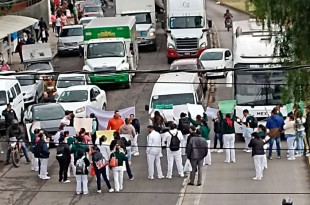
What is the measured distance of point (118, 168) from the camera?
80.0ft

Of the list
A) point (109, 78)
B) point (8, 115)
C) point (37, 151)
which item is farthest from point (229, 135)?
point (109, 78)

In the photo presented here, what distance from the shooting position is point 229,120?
26922 millimetres

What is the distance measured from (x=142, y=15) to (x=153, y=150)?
88.8 feet

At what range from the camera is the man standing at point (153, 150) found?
83.2 feet

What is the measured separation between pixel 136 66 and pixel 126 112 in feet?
47.8

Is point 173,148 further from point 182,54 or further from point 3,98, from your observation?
Answer: point 182,54

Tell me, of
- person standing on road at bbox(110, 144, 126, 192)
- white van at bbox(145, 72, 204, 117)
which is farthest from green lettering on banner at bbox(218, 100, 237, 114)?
person standing on road at bbox(110, 144, 126, 192)

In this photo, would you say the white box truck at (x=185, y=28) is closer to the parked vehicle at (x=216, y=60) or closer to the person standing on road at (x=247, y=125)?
the parked vehicle at (x=216, y=60)

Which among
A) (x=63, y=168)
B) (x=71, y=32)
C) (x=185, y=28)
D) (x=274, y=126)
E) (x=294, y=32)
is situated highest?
(x=294, y=32)

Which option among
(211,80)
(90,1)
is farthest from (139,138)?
(90,1)

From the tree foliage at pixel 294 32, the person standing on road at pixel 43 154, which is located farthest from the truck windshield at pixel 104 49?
the tree foliage at pixel 294 32

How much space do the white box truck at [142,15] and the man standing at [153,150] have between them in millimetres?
25086

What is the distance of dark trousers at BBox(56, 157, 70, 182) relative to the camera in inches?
1005

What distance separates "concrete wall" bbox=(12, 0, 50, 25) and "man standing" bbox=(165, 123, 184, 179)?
1243 inches
